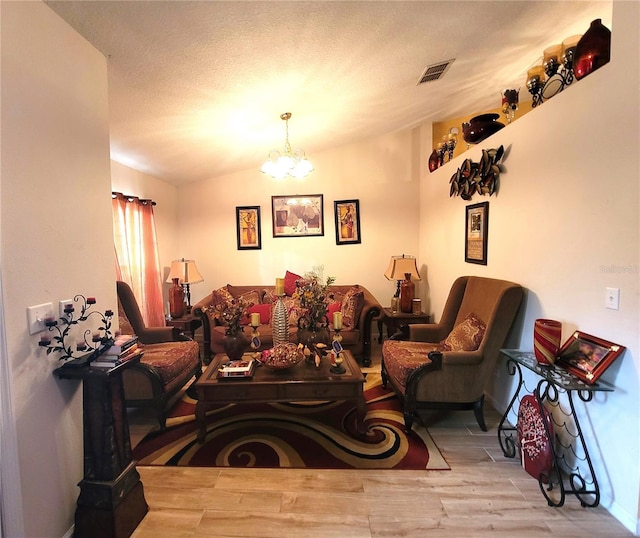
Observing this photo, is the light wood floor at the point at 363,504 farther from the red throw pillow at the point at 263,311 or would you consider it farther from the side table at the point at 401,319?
the red throw pillow at the point at 263,311

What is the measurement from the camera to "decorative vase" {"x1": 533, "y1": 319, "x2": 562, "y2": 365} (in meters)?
1.81

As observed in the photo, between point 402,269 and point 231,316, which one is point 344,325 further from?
point 231,316

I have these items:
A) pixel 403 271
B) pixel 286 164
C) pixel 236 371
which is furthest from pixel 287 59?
pixel 403 271

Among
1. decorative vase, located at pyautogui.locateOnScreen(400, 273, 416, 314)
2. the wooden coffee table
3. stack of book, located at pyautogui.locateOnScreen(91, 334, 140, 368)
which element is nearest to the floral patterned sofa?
decorative vase, located at pyautogui.locateOnScreen(400, 273, 416, 314)

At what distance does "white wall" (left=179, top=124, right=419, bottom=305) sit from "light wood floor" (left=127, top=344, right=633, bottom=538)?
3.01 metres

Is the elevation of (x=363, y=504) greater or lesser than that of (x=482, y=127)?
lesser

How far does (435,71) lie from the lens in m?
2.70

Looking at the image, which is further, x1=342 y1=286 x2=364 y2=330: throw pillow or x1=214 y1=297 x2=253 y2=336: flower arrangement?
x1=342 y1=286 x2=364 y2=330: throw pillow

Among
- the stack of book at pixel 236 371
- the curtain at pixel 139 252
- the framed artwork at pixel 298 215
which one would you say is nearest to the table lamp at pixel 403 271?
the framed artwork at pixel 298 215

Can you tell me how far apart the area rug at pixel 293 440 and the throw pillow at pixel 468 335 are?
28.2 inches

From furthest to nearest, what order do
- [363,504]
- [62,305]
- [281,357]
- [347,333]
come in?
[347,333] < [281,357] < [363,504] < [62,305]

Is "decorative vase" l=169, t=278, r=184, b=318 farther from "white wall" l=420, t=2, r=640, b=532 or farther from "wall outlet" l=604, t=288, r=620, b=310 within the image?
"wall outlet" l=604, t=288, r=620, b=310

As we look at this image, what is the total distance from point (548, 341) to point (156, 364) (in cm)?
284

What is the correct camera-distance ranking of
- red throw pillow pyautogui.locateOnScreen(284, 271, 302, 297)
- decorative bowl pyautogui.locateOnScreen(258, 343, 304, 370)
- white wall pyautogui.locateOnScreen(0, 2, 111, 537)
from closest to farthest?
white wall pyautogui.locateOnScreen(0, 2, 111, 537) < decorative bowl pyautogui.locateOnScreen(258, 343, 304, 370) < red throw pillow pyautogui.locateOnScreen(284, 271, 302, 297)
